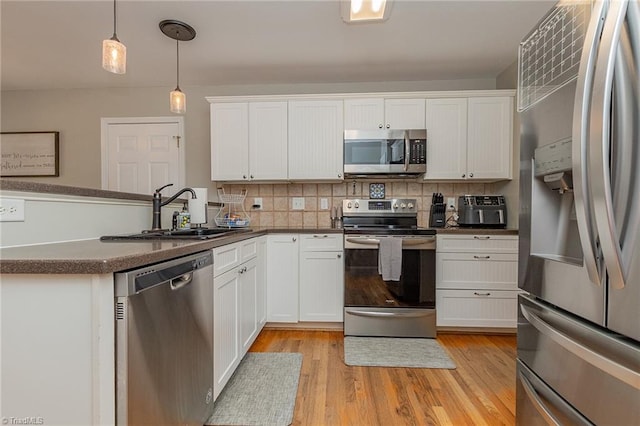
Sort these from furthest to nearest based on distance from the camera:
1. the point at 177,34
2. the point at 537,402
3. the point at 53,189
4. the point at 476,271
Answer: the point at 476,271 < the point at 177,34 < the point at 53,189 < the point at 537,402

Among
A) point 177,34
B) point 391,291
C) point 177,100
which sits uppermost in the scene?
point 177,34

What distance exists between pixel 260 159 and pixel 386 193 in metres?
1.30

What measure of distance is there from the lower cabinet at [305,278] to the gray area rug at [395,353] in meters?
0.33

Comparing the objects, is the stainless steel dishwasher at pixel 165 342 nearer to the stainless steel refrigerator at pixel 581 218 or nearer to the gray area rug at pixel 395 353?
the gray area rug at pixel 395 353

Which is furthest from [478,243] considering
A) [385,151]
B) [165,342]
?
[165,342]

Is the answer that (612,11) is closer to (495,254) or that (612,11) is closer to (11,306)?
(11,306)

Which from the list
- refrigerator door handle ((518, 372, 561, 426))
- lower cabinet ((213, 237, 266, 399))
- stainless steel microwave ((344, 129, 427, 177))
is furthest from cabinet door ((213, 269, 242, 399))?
stainless steel microwave ((344, 129, 427, 177))

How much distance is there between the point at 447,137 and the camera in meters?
2.85

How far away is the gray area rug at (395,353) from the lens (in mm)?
2084

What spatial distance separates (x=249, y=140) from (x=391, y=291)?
6.15 ft

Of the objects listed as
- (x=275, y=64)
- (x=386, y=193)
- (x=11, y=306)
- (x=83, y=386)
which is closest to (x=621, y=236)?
(x=83, y=386)

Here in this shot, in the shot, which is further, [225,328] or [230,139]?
[230,139]

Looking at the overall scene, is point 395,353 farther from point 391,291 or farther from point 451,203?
point 451,203

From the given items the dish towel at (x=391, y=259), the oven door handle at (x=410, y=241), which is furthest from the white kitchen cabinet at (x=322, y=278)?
the dish towel at (x=391, y=259)
